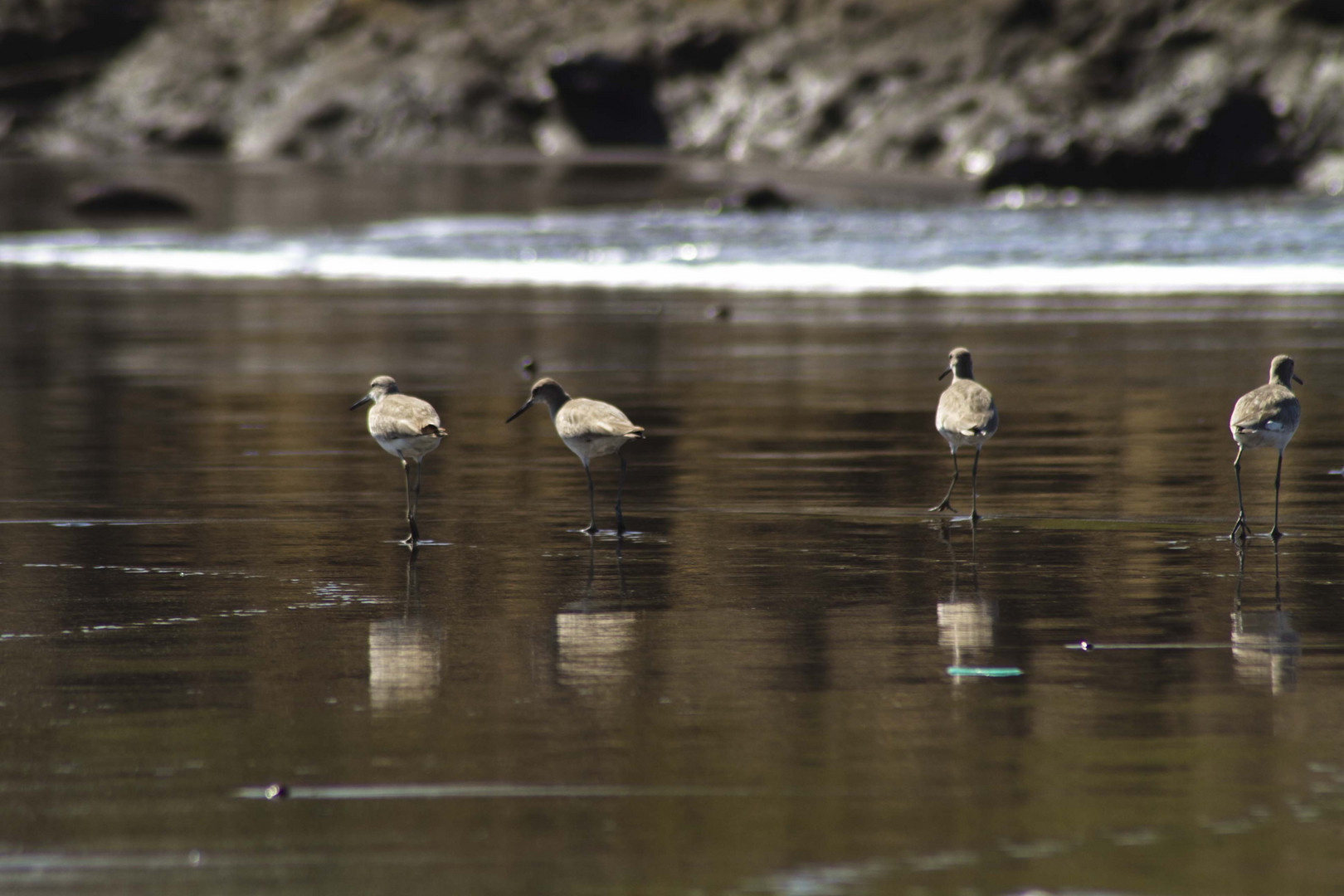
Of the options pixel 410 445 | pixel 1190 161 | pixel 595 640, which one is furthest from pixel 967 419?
pixel 1190 161

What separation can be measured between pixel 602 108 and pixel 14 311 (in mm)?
86073

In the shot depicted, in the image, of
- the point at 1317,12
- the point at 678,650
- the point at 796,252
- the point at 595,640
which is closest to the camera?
the point at 678,650

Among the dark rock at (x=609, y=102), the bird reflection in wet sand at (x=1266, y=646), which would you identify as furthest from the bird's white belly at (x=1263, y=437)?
the dark rock at (x=609, y=102)

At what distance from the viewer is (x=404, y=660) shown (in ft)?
23.5

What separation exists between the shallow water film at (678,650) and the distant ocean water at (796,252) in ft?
34.4

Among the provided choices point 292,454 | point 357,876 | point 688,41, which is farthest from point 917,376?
point 688,41

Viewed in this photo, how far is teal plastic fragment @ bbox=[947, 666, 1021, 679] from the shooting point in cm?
685

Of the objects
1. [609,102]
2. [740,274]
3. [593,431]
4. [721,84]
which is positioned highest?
[721,84]

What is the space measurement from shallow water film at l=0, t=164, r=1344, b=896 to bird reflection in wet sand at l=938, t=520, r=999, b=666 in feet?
0.09

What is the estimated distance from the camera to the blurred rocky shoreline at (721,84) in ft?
210

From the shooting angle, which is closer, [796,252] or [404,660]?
[404,660]

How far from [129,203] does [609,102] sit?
60832 mm

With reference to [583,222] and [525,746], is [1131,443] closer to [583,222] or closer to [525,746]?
[525,746]

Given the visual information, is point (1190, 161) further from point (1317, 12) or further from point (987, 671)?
point (987, 671)
